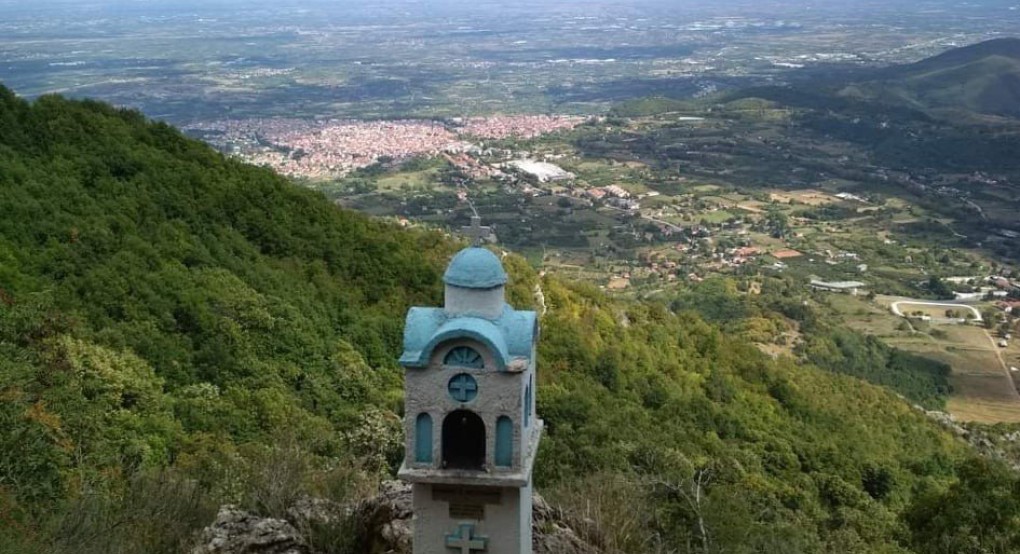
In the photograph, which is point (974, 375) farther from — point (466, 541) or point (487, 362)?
point (487, 362)

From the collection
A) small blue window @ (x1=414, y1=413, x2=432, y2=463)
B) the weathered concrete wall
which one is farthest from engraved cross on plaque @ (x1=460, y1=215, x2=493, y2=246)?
the weathered concrete wall

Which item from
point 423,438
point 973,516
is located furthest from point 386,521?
point 973,516

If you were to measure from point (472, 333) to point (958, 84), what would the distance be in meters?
127

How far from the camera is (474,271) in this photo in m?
7.93

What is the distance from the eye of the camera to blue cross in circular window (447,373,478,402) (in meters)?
7.79

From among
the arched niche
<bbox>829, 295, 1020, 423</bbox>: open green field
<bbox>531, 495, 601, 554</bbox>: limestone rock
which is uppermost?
the arched niche

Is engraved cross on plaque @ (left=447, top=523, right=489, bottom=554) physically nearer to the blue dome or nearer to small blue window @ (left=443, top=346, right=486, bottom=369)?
small blue window @ (left=443, top=346, right=486, bottom=369)

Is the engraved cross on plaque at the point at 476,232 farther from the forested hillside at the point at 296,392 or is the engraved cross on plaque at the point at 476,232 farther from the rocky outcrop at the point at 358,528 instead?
the forested hillside at the point at 296,392

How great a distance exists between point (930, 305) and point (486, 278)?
49256mm

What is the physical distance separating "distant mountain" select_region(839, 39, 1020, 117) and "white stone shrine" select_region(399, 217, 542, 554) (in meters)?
111

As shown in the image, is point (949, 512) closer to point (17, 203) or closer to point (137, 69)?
point (17, 203)

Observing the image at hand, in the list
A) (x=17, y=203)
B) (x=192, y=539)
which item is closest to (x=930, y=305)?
(x=17, y=203)

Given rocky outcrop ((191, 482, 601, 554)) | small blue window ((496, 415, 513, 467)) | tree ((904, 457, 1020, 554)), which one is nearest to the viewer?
small blue window ((496, 415, 513, 467))

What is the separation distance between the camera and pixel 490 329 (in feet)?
25.4
